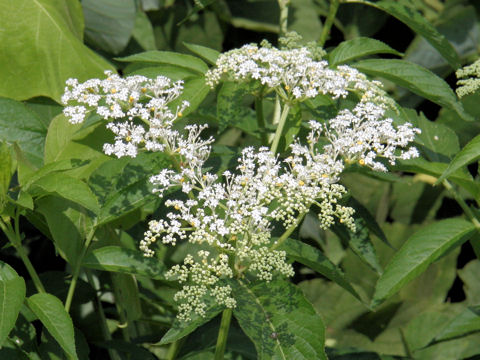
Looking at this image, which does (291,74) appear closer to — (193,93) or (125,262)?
(193,93)

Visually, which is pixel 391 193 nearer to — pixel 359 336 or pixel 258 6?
pixel 359 336

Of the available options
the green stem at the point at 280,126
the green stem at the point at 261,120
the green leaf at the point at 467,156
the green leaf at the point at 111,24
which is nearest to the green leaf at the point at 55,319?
the green stem at the point at 280,126

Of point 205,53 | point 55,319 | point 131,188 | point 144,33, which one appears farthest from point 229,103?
point 144,33

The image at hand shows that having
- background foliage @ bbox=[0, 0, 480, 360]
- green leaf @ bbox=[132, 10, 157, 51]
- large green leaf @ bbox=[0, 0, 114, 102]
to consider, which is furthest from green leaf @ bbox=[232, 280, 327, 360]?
green leaf @ bbox=[132, 10, 157, 51]

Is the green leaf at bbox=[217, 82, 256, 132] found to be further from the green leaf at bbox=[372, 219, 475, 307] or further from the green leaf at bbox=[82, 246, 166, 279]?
the green leaf at bbox=[372, 219, 475, 307]

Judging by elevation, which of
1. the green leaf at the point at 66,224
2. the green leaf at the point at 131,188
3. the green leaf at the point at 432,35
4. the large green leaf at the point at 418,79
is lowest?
the green leaf at the point at 66,224

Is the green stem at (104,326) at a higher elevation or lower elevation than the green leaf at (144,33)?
lower

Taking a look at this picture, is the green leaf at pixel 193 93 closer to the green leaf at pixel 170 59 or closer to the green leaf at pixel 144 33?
the green leaf at pixel 170 59
